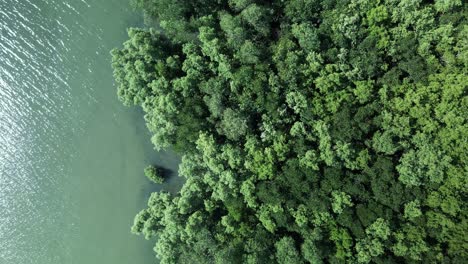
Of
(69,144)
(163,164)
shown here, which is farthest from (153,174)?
(69,144)

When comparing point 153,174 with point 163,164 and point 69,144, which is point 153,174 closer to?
point 163,164

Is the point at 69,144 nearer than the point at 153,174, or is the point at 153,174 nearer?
the point at 153,174

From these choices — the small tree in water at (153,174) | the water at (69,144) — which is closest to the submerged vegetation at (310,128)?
the small tree in water at (153,174)

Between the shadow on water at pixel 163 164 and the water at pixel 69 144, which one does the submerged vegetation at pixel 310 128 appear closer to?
the shadow on water at pixel 163 164

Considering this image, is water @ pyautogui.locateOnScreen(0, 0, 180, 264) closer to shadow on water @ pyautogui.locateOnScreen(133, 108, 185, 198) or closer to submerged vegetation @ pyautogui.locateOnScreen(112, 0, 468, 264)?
shadow on water @ pyautogui.locateOnScreen(133, 108, 185, 198)

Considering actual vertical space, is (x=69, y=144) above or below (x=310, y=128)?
below

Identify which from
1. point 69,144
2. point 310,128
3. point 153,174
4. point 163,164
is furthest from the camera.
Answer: point 69,144

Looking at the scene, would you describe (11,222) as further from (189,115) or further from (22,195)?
(189,115)
